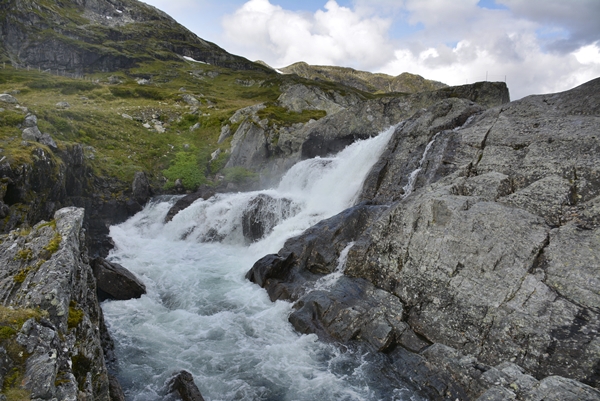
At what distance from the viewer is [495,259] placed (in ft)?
48.1

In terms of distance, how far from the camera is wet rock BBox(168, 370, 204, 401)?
1262 centimetres

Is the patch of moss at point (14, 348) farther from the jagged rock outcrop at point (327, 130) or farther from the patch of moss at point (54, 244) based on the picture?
the jagged rock outcrop at point (327, 130)

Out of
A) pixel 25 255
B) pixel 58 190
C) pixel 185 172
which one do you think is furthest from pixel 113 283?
pixel 185 172

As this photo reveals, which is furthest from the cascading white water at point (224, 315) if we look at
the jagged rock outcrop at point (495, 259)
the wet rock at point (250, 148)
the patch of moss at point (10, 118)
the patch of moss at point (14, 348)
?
the wet rock at point (250, 148)

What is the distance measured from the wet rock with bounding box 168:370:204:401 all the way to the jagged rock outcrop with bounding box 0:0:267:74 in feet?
383

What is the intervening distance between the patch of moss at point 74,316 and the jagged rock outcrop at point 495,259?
36.7 feet

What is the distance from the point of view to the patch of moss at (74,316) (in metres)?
9.09

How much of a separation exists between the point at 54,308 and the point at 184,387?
6316 millimetres

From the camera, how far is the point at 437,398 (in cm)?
1280

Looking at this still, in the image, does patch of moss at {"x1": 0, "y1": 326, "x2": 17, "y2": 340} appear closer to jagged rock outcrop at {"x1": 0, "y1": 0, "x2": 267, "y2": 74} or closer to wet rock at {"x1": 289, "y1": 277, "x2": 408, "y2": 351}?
wet rock at {"x1": 289, "y1": 277, "x2": 408, "y2": 351}

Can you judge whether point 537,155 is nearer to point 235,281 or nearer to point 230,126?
point 235,281

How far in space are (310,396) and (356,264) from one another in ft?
25.6

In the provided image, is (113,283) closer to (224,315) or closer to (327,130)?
(224,315)

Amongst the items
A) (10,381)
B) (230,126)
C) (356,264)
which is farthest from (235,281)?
(230,126)
